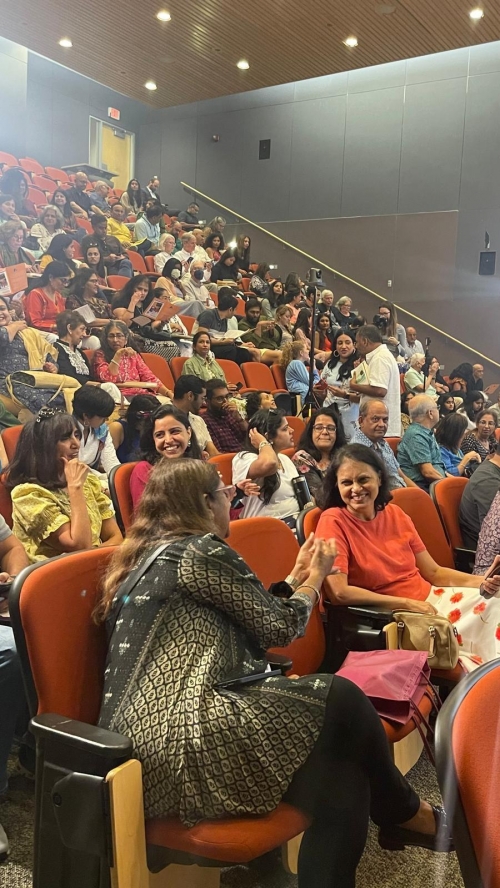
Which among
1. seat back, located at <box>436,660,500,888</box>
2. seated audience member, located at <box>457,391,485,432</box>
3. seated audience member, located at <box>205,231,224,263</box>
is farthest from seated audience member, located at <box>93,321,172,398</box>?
seated audience member, located at <box>205,231,224,263</box>

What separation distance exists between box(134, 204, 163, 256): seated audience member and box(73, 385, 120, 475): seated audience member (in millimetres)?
5017

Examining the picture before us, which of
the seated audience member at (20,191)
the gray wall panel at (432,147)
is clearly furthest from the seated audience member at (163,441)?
the gray wall panel at (432,147)

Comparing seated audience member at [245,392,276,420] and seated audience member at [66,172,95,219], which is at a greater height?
seated audience member at [66,172,95,219]

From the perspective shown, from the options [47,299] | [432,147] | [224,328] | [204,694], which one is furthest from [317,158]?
[204,694]

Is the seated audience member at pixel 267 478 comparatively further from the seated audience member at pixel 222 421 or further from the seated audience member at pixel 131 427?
the seated audience member at pixel 222 421

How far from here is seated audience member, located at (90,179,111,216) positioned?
7.64 meters

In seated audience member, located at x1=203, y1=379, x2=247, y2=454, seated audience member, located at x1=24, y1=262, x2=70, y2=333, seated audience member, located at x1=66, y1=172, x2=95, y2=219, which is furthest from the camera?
seated audience member, located at x1=66, y1=172, x2=95, y2=219

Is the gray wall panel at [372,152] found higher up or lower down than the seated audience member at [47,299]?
higher up

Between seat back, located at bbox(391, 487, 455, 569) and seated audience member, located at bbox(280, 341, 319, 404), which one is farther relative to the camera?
seated audience member, located at bbox(280, 341, 319, 404)

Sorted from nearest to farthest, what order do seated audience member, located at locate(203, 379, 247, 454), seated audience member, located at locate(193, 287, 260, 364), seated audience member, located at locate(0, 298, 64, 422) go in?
seated audience member, located at locate(0, 298, 64, 422), seated audience member, located at locate(203, 379, 247, 454), seated audience member, located at locate(193, 287, 260, 364)

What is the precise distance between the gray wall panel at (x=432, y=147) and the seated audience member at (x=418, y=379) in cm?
197

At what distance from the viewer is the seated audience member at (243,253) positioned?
897 cm

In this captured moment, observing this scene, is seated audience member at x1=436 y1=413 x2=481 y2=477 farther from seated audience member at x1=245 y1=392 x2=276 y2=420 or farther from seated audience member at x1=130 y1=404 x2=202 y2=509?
seated audience member at x1=130 y1=404 x2=202 y2=509

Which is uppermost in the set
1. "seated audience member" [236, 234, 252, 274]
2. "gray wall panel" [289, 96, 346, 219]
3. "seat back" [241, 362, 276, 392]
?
"gray wall panel" [289, 96, 346, 219]
